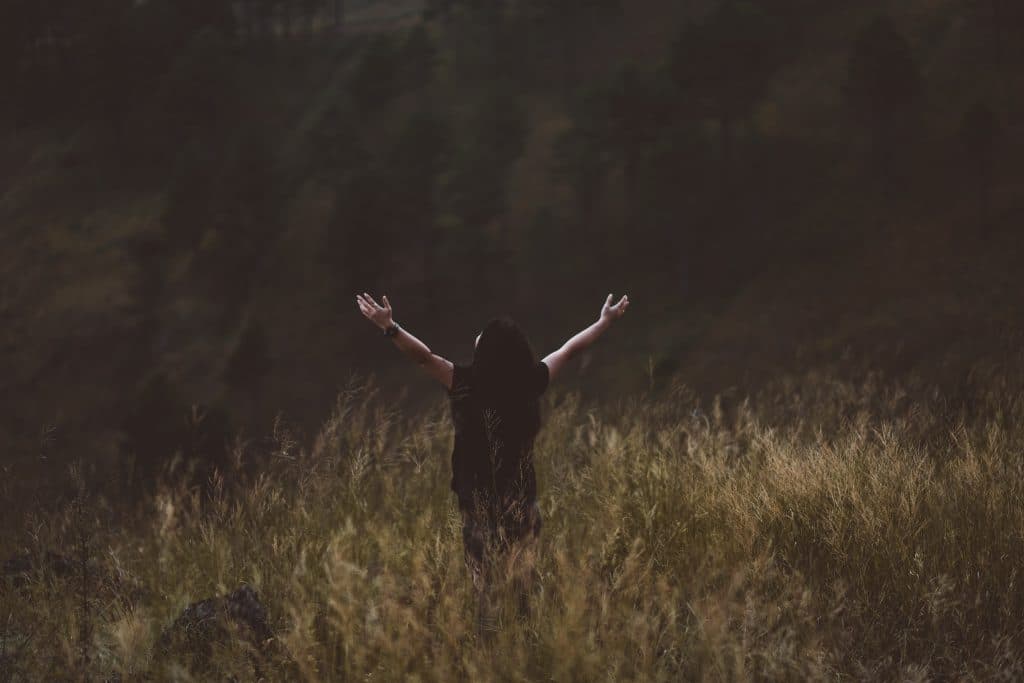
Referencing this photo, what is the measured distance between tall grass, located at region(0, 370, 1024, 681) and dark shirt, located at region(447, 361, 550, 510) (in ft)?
0.84

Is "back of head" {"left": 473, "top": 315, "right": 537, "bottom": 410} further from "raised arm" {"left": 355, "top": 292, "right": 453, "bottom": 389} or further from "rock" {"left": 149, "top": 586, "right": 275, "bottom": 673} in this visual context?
"rock" {"left": 149, "top": 586, "right": 275, "bottom": 673}

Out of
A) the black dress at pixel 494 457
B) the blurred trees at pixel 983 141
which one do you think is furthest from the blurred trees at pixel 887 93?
the black dress at pixel 494 457

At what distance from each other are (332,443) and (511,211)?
50775 mm

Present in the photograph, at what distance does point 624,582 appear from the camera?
3.02 m

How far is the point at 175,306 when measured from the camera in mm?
49688

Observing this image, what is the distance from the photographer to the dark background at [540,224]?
36.8 m

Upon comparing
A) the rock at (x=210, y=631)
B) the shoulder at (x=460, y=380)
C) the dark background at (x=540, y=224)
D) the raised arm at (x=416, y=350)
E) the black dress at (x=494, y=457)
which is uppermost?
the raised arm at (x=416, y=350)

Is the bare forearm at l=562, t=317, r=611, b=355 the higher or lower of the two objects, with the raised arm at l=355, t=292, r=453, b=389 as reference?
lower

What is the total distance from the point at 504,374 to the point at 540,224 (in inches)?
1910

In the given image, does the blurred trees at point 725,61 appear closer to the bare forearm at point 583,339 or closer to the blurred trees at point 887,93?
the blurred trees at point 887,93

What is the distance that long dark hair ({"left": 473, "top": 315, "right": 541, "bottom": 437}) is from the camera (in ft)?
11.3

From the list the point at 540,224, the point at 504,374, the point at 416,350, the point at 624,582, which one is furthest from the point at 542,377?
the point at 540,224

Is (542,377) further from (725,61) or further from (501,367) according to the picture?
(725,61)

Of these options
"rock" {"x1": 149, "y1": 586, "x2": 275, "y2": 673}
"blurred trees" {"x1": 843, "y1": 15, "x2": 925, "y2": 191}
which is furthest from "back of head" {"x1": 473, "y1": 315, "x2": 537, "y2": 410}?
"blurred trees" {"x1": 843, "y1": 15, "x2": 925, "y2": 191}
